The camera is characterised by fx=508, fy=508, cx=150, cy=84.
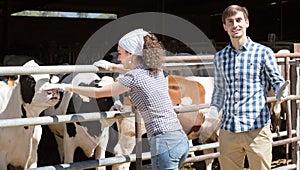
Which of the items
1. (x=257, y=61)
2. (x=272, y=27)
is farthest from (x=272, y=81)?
(x=272, y=27)

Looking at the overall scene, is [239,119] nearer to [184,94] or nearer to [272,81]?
[272,81]

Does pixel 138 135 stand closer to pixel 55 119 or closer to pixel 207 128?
pixel 55 119

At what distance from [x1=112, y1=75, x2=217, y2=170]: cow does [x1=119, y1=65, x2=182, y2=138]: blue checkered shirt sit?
77.2 inches

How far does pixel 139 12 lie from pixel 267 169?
16564mm

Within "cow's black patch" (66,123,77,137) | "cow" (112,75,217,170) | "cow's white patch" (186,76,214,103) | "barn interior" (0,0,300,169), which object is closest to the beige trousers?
"cow" (112,75,217,170)

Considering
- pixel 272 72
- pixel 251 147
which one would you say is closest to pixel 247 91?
pixel 272 72

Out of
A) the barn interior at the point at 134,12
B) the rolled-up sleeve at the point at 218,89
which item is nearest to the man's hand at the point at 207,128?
the rolled-up sleeve at the point at 218,89

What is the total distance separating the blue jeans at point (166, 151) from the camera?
3.14 m

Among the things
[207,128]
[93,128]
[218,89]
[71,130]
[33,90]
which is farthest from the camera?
[207,128]

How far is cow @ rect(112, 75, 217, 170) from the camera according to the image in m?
5.38

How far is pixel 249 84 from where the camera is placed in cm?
352

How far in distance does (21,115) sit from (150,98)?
2.12 meters

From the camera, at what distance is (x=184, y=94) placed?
578 cm

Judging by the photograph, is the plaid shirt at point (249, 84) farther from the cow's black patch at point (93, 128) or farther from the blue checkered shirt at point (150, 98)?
the cow's black patch at point (93, 128)
